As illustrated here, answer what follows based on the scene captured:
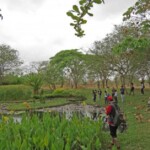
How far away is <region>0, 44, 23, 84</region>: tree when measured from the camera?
156 ft

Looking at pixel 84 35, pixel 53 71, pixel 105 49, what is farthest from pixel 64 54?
pixel 84 35

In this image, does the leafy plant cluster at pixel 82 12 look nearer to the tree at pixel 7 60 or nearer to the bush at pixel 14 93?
the bush at pixel 14 93

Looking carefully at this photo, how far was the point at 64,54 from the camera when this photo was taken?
46.8 metres

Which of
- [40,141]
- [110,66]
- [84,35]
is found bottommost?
[40,141]

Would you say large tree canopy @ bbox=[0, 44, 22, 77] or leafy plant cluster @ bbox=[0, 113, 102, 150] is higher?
large tree canopy @ bbox=[0, 44, 22, 77]

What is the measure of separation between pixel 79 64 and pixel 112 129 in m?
35.5

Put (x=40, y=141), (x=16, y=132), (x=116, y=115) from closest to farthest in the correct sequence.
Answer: (x=40, y=141)
(x=16, y=132)
(x=116, y=115)

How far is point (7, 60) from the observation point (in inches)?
1879

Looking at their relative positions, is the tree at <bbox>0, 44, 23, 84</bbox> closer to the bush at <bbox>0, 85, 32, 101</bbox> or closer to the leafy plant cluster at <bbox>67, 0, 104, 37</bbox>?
the bush at <bbox>0, 85, 32, 101</bbox>

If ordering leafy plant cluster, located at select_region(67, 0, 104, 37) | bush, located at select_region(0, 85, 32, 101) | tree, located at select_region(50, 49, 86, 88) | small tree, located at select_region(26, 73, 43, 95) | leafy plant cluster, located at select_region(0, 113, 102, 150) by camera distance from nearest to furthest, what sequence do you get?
leafy plant cluster, located at select_region(67, 0, 104, 37) → leafy plant cluster, located at select_region(0, 113, 102, 150) → small tree, located at select_region(26, 73, 43, 95) → bush, located at select_region(0, 85, 32, 101) → tree, located at select_region(50, 49, 86, 88)

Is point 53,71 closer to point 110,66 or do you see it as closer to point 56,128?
point 110,66

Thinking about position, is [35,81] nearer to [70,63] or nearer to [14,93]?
[14,93]

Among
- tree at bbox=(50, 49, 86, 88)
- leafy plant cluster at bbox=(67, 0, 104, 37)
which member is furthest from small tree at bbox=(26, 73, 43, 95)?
leafy plant cluster at bbox=(67, 0, 104, 37)

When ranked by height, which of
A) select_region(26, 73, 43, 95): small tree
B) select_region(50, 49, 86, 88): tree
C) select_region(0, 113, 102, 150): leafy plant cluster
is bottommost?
select_region(0, 113, 102, 150): leafy plant cluster
